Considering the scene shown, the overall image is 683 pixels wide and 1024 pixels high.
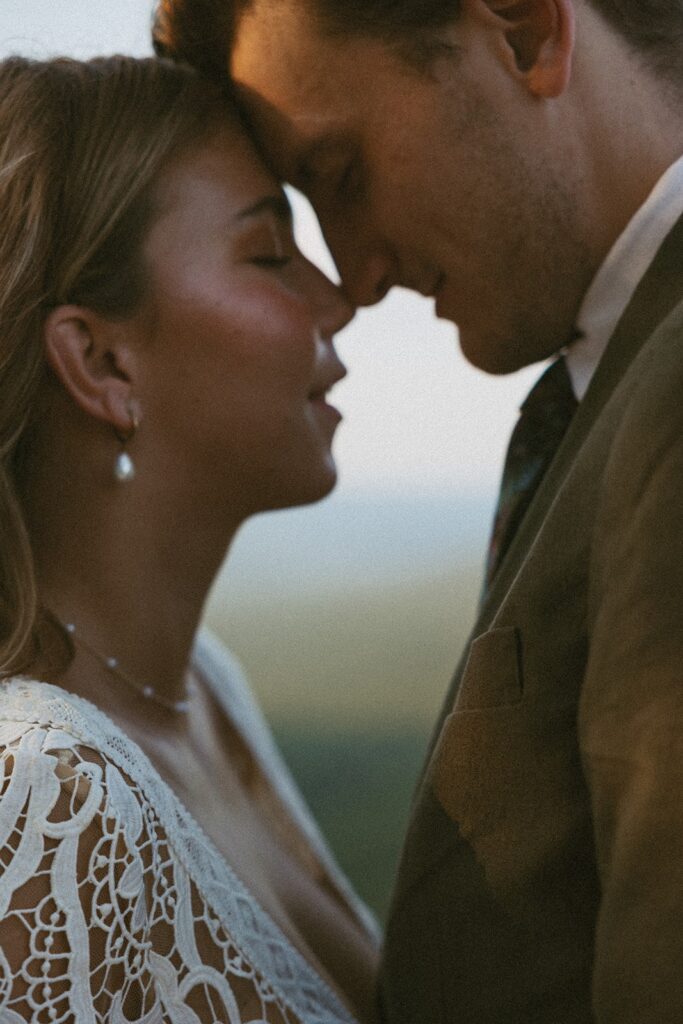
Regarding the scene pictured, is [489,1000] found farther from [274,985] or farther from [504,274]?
[504,274]

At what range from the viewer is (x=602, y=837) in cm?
100

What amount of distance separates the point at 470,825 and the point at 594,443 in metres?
0.39

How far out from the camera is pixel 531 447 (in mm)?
1549

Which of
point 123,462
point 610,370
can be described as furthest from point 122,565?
point 610,370

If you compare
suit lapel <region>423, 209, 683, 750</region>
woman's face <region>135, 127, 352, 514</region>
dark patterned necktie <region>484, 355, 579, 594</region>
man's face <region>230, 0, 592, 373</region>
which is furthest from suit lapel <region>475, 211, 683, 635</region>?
woman's face <region>135, 127, 352, 514</region>

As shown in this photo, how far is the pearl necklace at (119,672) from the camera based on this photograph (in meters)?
1.73

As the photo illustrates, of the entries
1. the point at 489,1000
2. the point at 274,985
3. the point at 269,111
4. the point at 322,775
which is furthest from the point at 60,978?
the point at 322,775

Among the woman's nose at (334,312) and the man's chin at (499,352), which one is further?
the woman's nose at (334,312)

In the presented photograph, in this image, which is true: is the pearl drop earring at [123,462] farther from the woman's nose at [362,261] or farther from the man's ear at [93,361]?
the woman's nose at [362,261]

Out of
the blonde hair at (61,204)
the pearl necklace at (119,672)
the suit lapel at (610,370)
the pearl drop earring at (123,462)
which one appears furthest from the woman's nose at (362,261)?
the pearl necklace at (119,672)

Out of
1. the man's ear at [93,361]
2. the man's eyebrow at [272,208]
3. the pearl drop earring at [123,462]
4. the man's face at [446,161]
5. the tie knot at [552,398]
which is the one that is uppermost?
the man's face at [446,161]

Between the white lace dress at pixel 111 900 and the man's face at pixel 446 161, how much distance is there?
2.36 ft

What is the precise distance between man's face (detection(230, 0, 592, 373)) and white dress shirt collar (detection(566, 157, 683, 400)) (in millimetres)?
31

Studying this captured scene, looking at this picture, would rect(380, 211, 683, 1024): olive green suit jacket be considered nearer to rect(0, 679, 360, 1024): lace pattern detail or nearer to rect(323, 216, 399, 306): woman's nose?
rect(0, 679, 360, 1024): lace pattern detail
